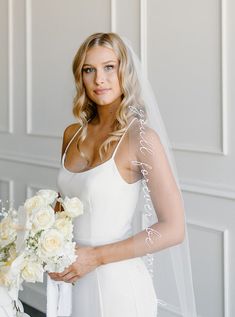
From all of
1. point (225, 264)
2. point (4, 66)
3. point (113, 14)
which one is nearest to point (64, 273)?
point (225, 264)

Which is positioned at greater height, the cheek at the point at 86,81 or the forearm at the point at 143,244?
the cheek at the point at 86,81

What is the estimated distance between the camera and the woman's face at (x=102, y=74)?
192 cm

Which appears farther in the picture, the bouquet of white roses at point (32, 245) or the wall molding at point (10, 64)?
the wall molding at point (10, 64)

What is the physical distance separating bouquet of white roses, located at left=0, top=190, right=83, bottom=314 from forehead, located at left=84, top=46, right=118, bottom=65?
58cm

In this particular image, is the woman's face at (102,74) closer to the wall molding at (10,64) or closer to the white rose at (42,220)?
the white rose at (42,220)

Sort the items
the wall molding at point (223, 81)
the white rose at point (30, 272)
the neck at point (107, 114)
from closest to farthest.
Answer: the white rose at point (30, 272) < the neck at point (107, 114) < the wall molding at point (223, 81)

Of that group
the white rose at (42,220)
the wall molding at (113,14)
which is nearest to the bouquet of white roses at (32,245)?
the white rose at (42,220)

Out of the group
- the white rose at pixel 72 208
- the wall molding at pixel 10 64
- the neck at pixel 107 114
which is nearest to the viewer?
the white rose at pixel 72 208

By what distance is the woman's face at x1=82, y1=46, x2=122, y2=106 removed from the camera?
6.31 ft

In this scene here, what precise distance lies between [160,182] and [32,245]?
51 centimetres

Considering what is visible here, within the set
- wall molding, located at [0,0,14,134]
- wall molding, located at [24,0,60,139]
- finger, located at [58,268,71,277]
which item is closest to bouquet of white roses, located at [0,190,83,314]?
finger, located at [58,268,71,277]

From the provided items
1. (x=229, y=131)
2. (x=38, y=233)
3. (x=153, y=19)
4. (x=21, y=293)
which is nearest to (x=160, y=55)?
(x=153, y=19)

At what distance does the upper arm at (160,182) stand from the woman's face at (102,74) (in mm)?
194

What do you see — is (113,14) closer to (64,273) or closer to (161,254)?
(161,254)
